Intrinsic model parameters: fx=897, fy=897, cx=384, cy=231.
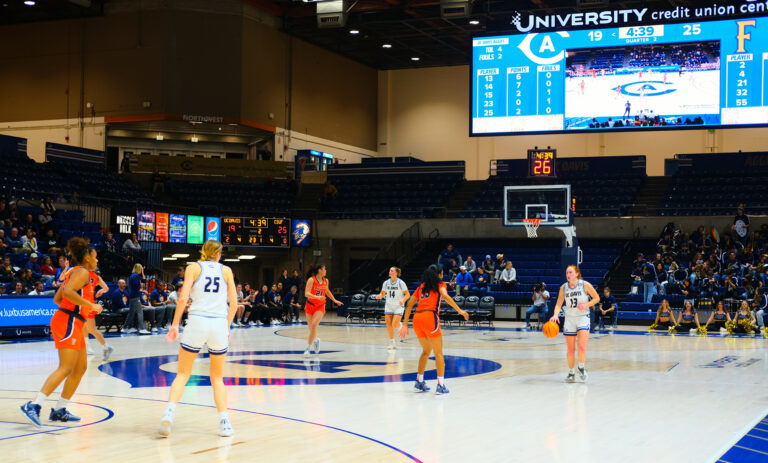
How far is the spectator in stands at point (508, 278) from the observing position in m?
28.8

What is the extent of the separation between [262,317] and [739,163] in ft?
65.5

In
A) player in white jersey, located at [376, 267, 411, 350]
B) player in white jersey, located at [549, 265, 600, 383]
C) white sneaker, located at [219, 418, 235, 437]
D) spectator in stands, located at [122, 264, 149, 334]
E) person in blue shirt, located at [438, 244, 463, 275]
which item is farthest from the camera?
person in blue shirt, located at [438, 244, 463, 275]

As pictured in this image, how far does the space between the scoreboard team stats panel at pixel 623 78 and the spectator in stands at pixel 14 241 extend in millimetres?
13805

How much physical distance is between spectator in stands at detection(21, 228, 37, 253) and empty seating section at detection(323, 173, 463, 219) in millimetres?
13788

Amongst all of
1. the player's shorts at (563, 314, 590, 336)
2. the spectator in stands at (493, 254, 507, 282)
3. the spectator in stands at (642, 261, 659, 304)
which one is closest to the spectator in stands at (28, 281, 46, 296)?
the player's shorts at (563, 314, 590, 336)

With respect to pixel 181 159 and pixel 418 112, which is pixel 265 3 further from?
pixel 418 112

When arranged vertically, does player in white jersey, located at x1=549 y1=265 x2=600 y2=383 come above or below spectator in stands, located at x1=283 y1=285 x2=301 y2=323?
above

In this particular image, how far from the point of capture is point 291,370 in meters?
13.4

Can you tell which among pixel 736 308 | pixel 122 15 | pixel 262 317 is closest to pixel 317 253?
pixel 262 317

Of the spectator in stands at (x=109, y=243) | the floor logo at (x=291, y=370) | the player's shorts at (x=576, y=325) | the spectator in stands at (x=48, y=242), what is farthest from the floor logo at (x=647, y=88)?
the spectator in stands at (x=48, y=242)

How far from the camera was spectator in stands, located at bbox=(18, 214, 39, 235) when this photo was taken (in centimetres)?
2442

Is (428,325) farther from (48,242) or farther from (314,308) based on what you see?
(48,242)

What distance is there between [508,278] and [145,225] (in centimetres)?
1194

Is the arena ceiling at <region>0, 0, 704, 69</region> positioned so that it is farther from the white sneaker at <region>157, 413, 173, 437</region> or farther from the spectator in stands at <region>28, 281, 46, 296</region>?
the white sneaker at <region>157, 413, 173, 437</region>
